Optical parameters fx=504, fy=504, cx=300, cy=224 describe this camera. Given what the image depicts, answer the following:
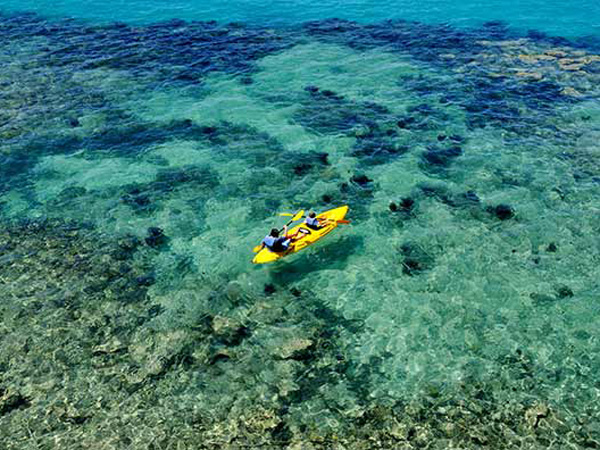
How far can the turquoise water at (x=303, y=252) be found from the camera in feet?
57.6

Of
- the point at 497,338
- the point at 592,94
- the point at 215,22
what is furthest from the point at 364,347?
the point at 215,22

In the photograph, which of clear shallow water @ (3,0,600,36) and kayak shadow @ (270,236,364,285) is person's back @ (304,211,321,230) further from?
clear shallow water @ (3,0,600,36)

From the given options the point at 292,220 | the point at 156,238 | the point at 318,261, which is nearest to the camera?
the point at 318,261

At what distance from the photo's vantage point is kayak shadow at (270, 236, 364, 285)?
23.0m

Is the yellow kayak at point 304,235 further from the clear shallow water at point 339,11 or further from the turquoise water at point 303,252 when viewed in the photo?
the clear shallow water at point 339,11

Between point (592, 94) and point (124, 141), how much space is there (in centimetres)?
3314

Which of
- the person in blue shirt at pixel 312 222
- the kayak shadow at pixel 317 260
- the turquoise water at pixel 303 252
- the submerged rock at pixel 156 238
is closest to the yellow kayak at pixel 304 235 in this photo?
the person in blue shirt at pixel 312 222

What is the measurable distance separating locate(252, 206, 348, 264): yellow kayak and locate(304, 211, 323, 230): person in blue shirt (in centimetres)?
14

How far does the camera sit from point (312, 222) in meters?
23.5

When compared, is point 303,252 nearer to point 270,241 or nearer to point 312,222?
point 312,222

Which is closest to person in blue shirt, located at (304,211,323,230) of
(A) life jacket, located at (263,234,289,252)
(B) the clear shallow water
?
A: (A) life jacket, located at (263,234,289,252)

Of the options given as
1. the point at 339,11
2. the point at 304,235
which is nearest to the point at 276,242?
the point at 304,235

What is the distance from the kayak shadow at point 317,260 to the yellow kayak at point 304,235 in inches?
24.6

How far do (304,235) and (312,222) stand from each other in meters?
0.71
